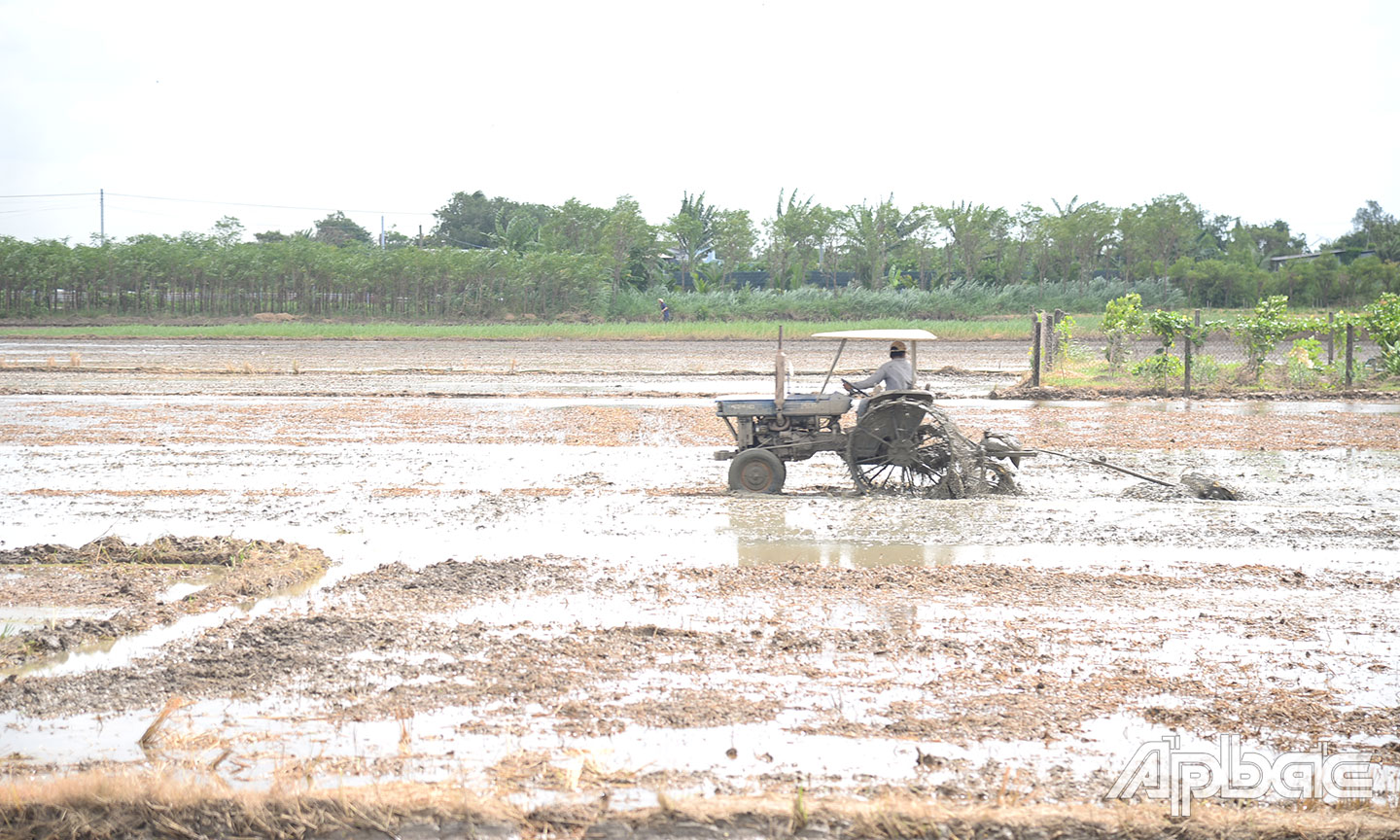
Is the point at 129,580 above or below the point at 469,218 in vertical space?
below

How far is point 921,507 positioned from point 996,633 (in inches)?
168

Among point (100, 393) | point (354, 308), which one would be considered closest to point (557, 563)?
point (100, 393)

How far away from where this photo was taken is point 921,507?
10.8 meters

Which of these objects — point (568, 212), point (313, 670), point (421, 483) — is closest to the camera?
point (313, 670)

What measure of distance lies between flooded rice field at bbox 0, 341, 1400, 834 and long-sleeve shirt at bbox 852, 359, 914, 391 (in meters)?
1.24

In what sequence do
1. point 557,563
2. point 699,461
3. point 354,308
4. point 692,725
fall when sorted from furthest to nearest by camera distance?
1. point 354,308
2. point 699,461
3. point 557,563
4. point 692,725

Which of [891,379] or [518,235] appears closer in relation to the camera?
[891,379]

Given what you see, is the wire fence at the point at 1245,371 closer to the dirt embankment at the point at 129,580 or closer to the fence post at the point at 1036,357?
the fence post at the point at 1036,357

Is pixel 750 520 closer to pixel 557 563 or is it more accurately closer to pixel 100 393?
pixel 557 563

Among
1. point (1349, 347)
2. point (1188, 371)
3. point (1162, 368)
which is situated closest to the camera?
point (1349, 347)

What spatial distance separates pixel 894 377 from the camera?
11250 mm

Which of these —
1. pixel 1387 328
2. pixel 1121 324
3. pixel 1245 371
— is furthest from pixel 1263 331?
pixel 1121 324

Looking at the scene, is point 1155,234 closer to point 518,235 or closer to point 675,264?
point 675,264

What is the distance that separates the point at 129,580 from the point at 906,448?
7104 millimetres
